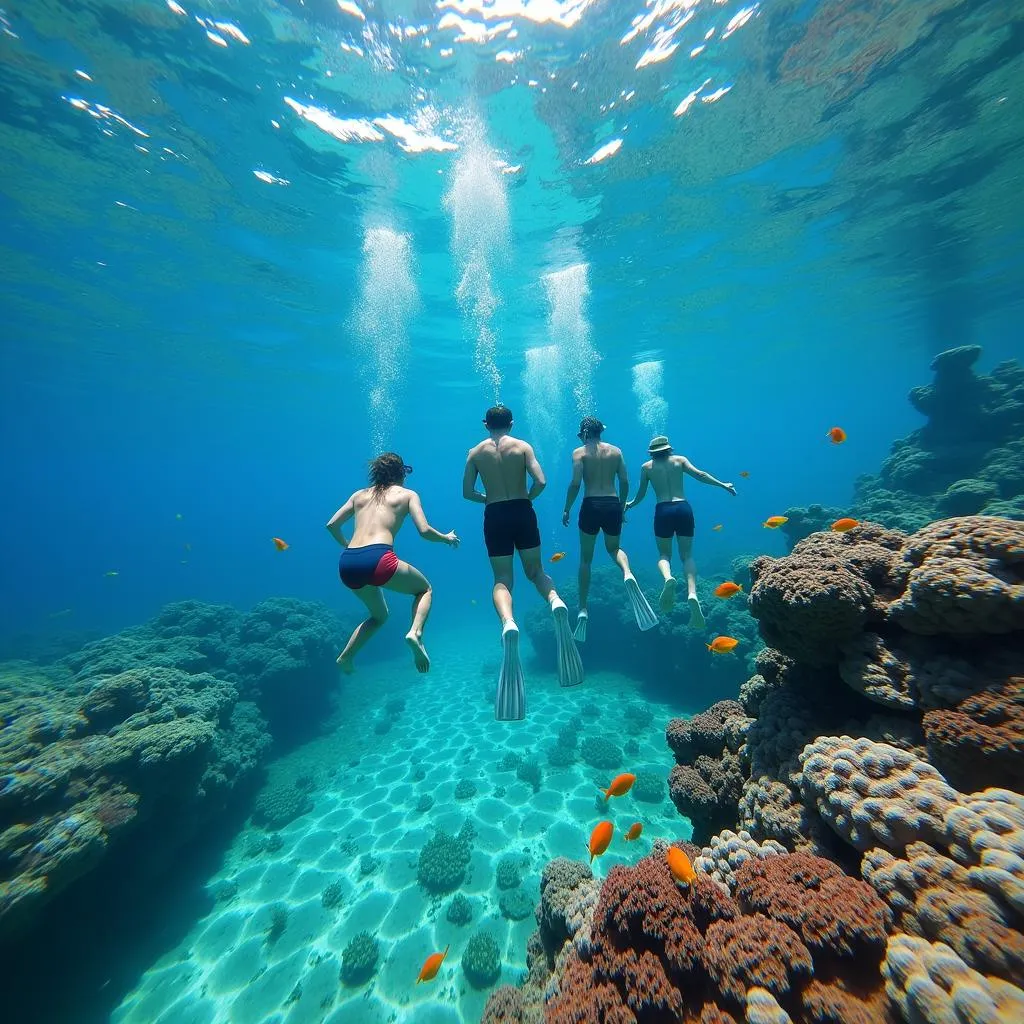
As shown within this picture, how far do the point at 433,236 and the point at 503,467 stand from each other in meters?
14.8

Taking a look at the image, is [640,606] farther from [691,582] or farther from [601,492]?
[601,492]

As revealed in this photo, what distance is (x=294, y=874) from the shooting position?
861cm

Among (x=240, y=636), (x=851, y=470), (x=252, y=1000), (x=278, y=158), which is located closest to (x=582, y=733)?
(x=252, y=1000)

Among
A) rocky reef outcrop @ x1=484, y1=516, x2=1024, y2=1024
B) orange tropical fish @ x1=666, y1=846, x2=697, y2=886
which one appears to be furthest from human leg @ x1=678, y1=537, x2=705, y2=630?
orange tropical fish @ x1=666, y1=846, x2=697, y2=886

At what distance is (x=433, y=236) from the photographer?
1605 centimetres

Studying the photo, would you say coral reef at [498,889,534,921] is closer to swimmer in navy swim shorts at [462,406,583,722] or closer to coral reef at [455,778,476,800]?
coral reef at [455,778,476,800]

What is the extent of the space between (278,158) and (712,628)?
20.9m

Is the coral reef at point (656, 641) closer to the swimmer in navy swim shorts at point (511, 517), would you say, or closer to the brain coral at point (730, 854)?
the swimmer in navy swim shorts at point (511, 517)

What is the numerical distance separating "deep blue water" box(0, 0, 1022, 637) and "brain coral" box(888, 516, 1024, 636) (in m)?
12.6

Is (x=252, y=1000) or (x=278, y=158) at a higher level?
(x=278, y=158)

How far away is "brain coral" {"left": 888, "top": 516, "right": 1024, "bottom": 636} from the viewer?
2721 mm

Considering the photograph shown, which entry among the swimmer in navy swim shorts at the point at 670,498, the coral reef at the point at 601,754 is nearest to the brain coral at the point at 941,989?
the swimmer in navy swim shorts at the point at 670,498

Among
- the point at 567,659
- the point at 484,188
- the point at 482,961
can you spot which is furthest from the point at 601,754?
the point at 484,188

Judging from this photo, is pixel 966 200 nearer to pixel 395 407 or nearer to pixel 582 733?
pixel 582 733
